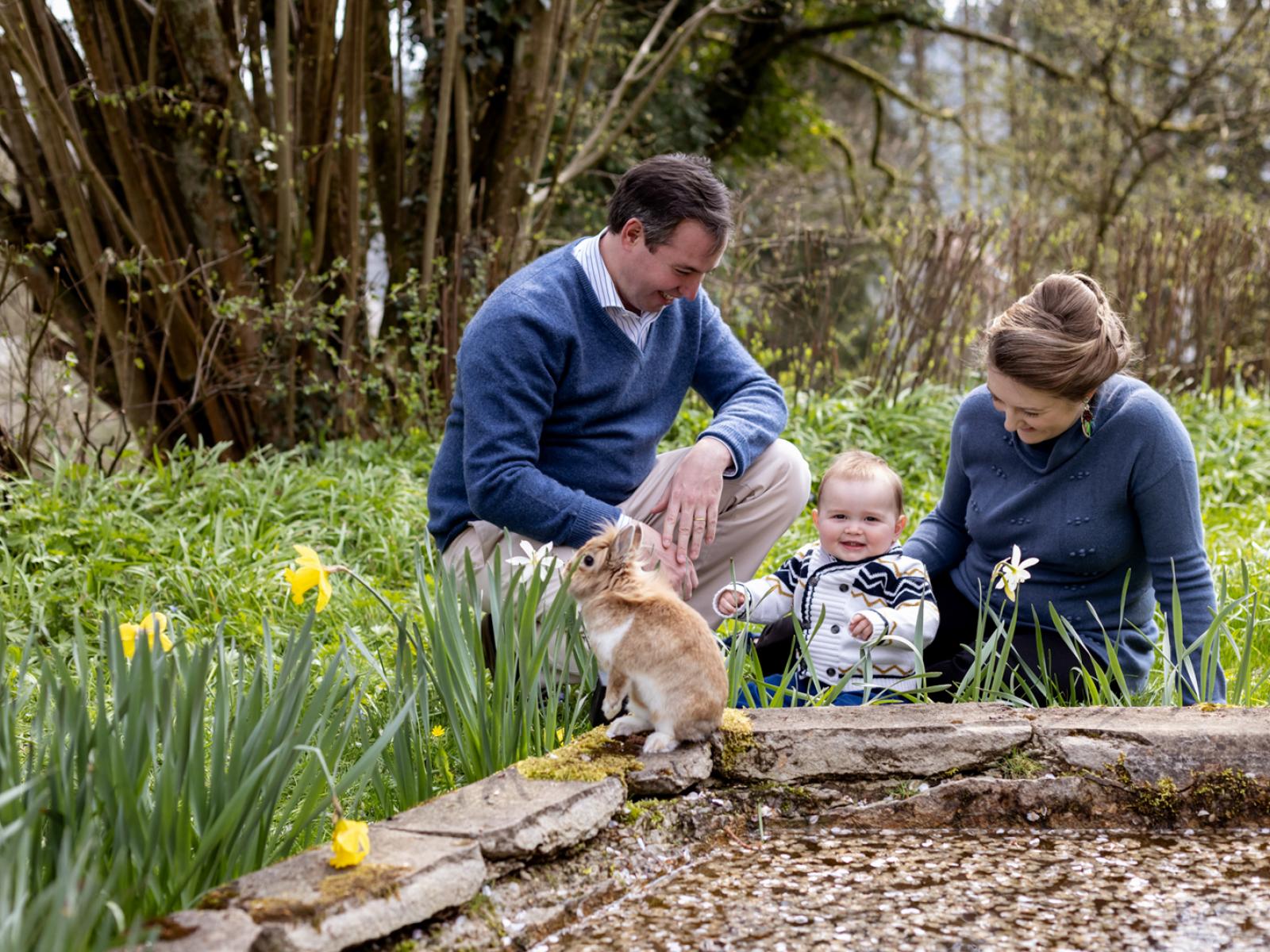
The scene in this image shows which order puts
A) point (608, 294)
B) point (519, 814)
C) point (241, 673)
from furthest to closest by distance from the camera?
1. point (608, 294)
2. point (241, 673)
3. point (519, 814)

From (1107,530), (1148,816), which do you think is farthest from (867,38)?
(1148,816)

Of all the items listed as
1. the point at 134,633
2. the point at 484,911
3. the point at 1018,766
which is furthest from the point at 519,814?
the point at 1018,766

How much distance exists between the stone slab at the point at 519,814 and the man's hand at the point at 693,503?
0.95 metres

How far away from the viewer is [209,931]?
1.45 meters

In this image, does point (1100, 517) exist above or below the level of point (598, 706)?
above

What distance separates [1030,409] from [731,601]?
0.80m

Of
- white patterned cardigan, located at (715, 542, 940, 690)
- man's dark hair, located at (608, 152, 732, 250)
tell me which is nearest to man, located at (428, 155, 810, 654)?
man's dark hair, located at (608, 152, 732, 250)

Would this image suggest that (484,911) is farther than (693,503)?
No

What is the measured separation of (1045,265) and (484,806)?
6.85 m

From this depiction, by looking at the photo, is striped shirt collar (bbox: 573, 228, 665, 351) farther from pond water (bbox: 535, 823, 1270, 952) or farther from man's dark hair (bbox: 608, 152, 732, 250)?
pond water (bbox: 535, 823, 1270, 952)

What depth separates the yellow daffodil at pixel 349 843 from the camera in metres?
1.57

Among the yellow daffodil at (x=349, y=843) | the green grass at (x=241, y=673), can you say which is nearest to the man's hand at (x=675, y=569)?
the green grass at (x=241, y=673)

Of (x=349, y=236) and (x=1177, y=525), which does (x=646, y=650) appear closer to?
(x=1177, y=525)

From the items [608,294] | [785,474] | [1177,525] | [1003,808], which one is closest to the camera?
[1003,808]
